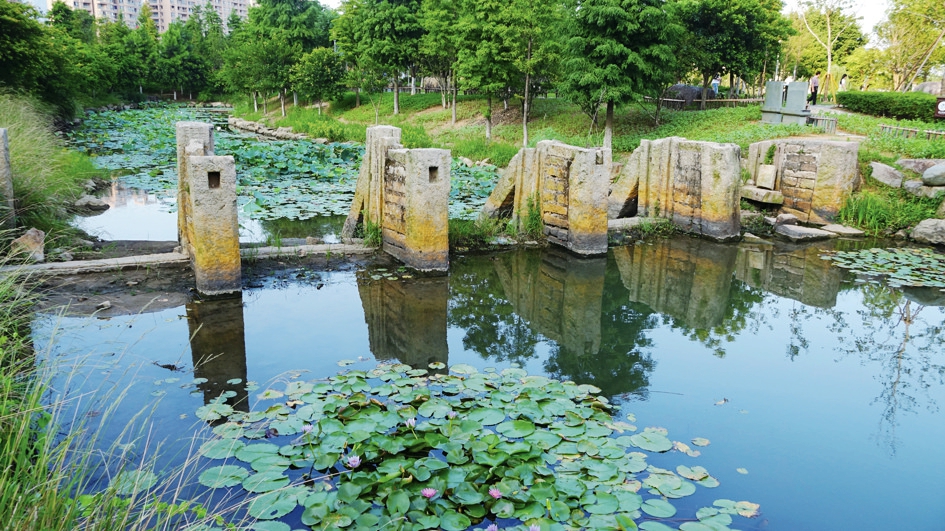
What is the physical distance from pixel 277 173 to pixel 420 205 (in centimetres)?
1012

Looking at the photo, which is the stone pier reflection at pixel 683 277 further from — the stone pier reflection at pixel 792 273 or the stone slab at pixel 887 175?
the stone slab at pixel 887 175

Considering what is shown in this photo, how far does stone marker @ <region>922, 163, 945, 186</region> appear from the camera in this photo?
38.3 ft

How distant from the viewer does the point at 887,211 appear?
12.0 metres

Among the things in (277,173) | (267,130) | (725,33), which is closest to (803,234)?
(277,173)

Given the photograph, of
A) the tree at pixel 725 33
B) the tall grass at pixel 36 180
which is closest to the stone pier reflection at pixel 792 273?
the tall grass at pixel 36 180

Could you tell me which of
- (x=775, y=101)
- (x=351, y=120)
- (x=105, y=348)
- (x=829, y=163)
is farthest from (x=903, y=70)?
(x=105, y=348)

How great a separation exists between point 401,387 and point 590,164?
522 cm

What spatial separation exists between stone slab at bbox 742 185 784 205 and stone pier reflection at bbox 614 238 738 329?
6.43 feet

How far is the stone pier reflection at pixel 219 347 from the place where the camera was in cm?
571

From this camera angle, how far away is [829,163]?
473 inches

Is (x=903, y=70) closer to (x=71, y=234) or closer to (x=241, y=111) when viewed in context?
(x=71, y=234)

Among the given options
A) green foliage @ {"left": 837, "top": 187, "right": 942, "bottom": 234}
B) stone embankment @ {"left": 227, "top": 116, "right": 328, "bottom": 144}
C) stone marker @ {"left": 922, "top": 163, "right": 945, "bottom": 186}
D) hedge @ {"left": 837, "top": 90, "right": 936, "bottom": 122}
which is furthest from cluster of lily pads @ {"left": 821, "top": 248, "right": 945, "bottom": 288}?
stone embankment @ {"left": 227, "top": 116, "right": 328, "bottom": 144}

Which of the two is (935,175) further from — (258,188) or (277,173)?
(277,173)

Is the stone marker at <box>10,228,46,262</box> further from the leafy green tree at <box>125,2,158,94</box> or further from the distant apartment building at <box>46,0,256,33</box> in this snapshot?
the distant apartment building at <box>46,0,256,33</box>
